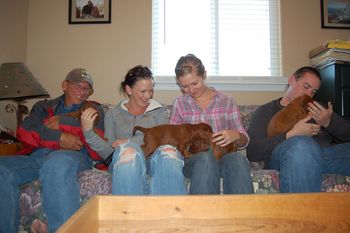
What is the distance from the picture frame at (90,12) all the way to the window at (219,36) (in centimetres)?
46

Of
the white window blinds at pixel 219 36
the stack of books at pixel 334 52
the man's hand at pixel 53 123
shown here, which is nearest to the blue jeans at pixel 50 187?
the man's hand at pixel 53 123

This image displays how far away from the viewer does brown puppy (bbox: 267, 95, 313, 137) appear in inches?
65.5

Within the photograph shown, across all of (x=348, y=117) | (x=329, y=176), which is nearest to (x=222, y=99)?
(x=329, y=176)

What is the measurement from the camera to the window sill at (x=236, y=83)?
2668 millimetres

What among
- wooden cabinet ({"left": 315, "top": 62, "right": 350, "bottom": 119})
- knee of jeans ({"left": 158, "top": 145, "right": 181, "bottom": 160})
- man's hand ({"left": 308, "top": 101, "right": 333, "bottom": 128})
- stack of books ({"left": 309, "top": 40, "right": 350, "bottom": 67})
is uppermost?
stack of books ({"left": 309, "top": 40, "right": 350, "bottom": 67})

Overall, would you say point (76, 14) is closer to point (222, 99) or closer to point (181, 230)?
point (222, 99)

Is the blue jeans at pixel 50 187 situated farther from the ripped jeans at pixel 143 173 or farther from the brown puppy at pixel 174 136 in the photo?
the brown puppy at pixel 174 136

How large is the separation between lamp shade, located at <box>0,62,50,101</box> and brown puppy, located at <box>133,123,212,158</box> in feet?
3.76

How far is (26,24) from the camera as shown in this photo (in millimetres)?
2676

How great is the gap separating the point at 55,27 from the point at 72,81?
1.12 meters

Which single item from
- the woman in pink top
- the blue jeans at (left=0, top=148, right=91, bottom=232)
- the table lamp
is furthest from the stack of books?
the table lamp

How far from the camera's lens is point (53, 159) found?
139 centimetres

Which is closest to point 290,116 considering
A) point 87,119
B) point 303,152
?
point 303,152

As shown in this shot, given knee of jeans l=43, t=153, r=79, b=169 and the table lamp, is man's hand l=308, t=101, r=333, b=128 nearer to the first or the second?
knee of jeans l=43, t=153, r=79, b=169
